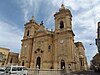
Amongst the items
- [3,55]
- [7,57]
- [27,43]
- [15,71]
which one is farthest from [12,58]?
[15,71]

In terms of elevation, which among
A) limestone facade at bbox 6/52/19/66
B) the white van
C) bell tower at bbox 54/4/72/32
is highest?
bell tower at bbox 54/4/72/32

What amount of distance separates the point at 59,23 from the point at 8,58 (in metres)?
21.7

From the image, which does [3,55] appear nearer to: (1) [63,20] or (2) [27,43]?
(2) [27,43]

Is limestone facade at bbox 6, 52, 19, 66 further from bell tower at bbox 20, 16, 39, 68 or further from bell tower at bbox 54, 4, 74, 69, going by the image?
bell tower at bbox 54, 4, 74, 69

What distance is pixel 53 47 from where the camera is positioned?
32188 millimetres

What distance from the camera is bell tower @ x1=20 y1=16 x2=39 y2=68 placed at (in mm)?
35481

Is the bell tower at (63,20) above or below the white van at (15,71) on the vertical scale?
above

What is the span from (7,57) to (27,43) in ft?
32.5

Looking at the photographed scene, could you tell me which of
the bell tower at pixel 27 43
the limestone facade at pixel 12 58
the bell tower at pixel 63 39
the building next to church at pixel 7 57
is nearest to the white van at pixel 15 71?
the bell tower at pixel 63 39

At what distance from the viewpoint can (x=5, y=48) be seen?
41500 millimetres

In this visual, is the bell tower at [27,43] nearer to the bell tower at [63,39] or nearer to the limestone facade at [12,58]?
the limestone facade at [12,58]

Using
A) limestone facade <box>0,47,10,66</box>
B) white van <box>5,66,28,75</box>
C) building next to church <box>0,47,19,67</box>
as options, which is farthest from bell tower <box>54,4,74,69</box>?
limestone facade <box>0,47,10,66</box>

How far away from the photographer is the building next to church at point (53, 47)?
29156 mm

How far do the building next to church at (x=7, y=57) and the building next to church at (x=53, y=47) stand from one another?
682cm
